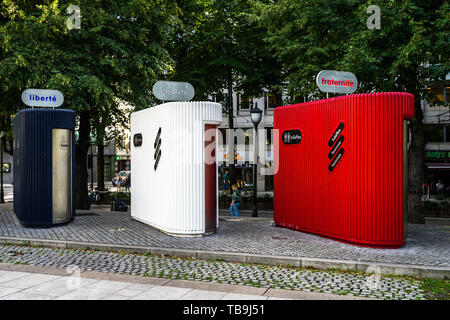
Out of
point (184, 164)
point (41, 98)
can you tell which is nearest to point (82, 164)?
point (41, 98)

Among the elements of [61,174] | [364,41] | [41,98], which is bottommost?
[61,174]

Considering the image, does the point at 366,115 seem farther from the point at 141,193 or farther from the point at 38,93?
the point at 38,93

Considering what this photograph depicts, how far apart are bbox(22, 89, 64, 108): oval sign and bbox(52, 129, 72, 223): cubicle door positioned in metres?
0.90

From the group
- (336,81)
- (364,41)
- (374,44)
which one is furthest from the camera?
(374,44)

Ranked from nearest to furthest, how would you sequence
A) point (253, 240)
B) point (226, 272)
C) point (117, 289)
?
point (117, 289) < point (226, 272) < point (253, 240)

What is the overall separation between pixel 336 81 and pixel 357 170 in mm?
2637

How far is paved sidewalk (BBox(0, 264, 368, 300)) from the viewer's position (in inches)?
244

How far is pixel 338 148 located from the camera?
401 inches

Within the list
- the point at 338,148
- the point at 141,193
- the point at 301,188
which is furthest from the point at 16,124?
the point at 338,148

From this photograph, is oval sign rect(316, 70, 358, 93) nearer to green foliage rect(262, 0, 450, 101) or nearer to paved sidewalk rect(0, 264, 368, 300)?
green foliage rect(262, 0, 450, 101)

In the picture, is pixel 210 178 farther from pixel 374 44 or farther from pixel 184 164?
pixel 374 44

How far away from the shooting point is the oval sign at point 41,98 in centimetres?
1241

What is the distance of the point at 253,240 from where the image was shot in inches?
413
